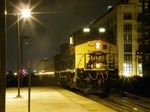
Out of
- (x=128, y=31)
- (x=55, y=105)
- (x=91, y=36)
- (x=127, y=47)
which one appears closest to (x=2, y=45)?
(x=55, y=105)

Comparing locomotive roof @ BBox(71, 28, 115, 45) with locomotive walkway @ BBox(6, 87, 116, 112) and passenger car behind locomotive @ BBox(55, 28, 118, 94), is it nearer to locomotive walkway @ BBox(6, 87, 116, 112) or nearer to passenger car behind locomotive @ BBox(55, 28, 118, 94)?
passenger car behind locomotive @ BBox(55, 28, 118, 94)

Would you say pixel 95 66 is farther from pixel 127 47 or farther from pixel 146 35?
pixel 127 47

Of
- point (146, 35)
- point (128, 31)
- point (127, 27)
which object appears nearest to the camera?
point (146, 35)

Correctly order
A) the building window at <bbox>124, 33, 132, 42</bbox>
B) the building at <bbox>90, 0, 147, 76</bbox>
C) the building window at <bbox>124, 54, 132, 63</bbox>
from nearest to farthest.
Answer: the building at <bbox>90, 0, 147, 76</bbox> < the building window at <bbox>124, 54, 132, 63</bbox> < the building window at <bbox>124, 33, 132, 42</bbox>

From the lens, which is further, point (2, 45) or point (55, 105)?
point (55, 105)

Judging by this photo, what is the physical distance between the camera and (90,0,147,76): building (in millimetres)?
90438

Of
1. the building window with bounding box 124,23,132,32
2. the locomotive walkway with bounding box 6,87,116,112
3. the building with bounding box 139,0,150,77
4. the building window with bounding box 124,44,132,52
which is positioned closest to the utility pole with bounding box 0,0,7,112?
the locomotive walkway with bounding box 6,87,116,112

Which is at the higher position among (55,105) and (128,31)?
(128,31)

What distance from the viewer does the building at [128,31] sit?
3561 inches

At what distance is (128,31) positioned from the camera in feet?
305

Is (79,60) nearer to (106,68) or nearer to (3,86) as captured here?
(106,68)

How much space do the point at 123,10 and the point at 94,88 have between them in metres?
67.5

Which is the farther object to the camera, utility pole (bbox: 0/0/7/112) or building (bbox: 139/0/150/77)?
building (bbox: 139/0/150/77)

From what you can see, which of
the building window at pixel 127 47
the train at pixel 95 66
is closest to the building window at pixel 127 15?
the building window at pixel 127 47
